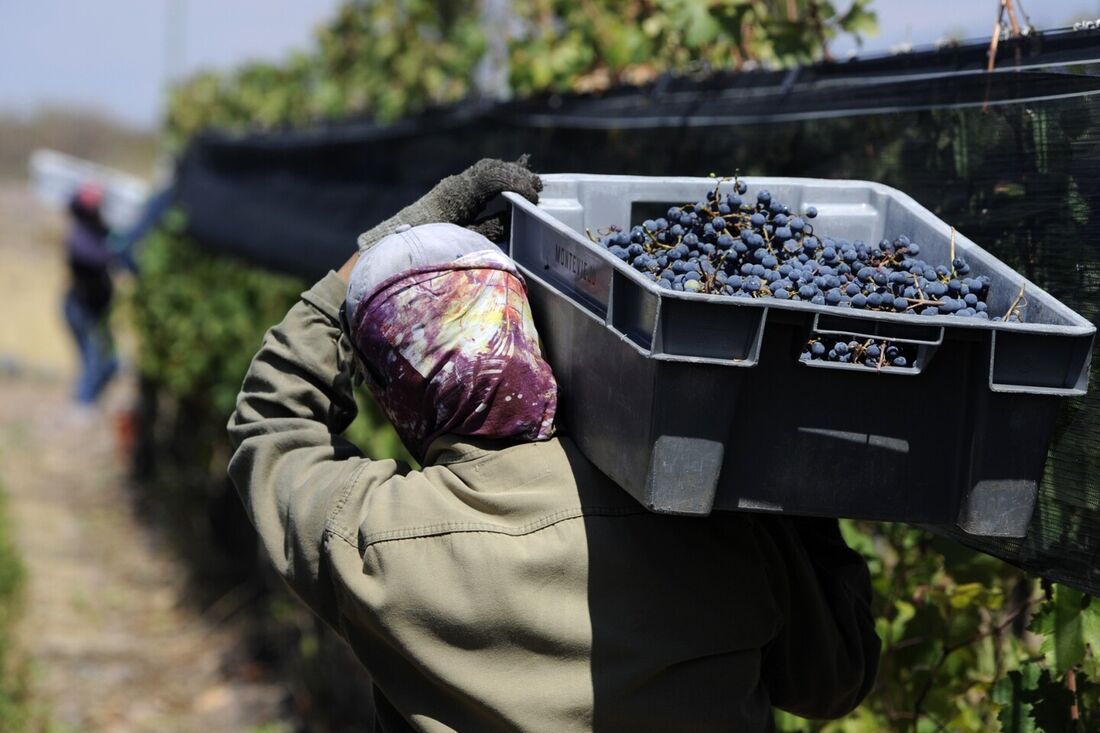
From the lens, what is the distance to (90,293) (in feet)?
40.0

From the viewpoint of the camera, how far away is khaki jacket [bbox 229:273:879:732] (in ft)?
5.69

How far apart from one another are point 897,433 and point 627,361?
33cm

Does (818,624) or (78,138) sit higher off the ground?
(818,624)

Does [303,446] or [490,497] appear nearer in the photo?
[490,497]

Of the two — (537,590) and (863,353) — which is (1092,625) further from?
(537,590)

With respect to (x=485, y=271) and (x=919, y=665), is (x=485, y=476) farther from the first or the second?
(x=919, y=665)

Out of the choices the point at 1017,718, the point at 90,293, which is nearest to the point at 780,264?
the point at 1017,718

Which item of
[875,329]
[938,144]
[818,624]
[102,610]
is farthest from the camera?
[102,610]

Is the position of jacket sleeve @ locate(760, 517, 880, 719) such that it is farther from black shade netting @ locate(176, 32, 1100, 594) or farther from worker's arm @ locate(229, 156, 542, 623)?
worker's arm @ locate(229, 156, 542, 623)

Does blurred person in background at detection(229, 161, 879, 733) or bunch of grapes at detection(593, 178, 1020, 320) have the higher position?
bunch of grapes at detection(593, 178, 1020, 320)

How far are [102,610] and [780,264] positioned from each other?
618cm

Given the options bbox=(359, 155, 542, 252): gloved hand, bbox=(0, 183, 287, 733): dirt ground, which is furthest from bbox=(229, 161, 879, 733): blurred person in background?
bbox=(0, 183, 287, 733): dirt ground

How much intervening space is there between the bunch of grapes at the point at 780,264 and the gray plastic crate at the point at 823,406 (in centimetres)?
10

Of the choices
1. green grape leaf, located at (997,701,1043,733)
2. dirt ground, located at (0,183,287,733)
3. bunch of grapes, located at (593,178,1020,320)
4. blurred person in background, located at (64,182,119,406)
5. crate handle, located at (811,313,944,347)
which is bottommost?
dirt ground, located at (0,183,287,733)
